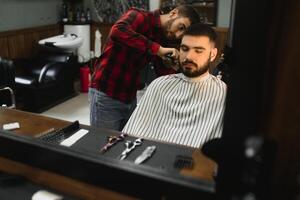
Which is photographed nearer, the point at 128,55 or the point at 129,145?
the point at 129,145

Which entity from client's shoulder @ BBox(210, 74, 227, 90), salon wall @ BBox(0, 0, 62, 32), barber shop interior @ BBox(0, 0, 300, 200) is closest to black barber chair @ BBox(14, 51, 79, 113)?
salon wall @ BBox(0, 0, 62, 32)

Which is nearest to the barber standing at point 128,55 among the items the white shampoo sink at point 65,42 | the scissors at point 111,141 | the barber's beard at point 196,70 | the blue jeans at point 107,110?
the blue jeans at point 107,110

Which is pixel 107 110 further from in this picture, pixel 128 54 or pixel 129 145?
pixel 129 145

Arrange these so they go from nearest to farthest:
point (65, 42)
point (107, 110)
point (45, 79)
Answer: point (107, 110), point (45, 79), point (65, 42)

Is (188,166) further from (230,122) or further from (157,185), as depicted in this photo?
(230,122)

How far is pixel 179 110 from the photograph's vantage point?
1794mm

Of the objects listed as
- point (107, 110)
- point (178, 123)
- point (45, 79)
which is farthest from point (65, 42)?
point (178, 123)

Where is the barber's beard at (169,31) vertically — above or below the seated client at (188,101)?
above

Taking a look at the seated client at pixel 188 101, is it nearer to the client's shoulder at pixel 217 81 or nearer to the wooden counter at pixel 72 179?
the client's shoulder at pixel 217 81

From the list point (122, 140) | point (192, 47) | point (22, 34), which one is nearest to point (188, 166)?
point (122, 140)

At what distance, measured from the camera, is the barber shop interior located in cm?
54

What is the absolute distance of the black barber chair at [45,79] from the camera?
151 inches

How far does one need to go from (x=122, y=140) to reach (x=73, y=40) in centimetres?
351

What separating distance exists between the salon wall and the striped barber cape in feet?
10.4
